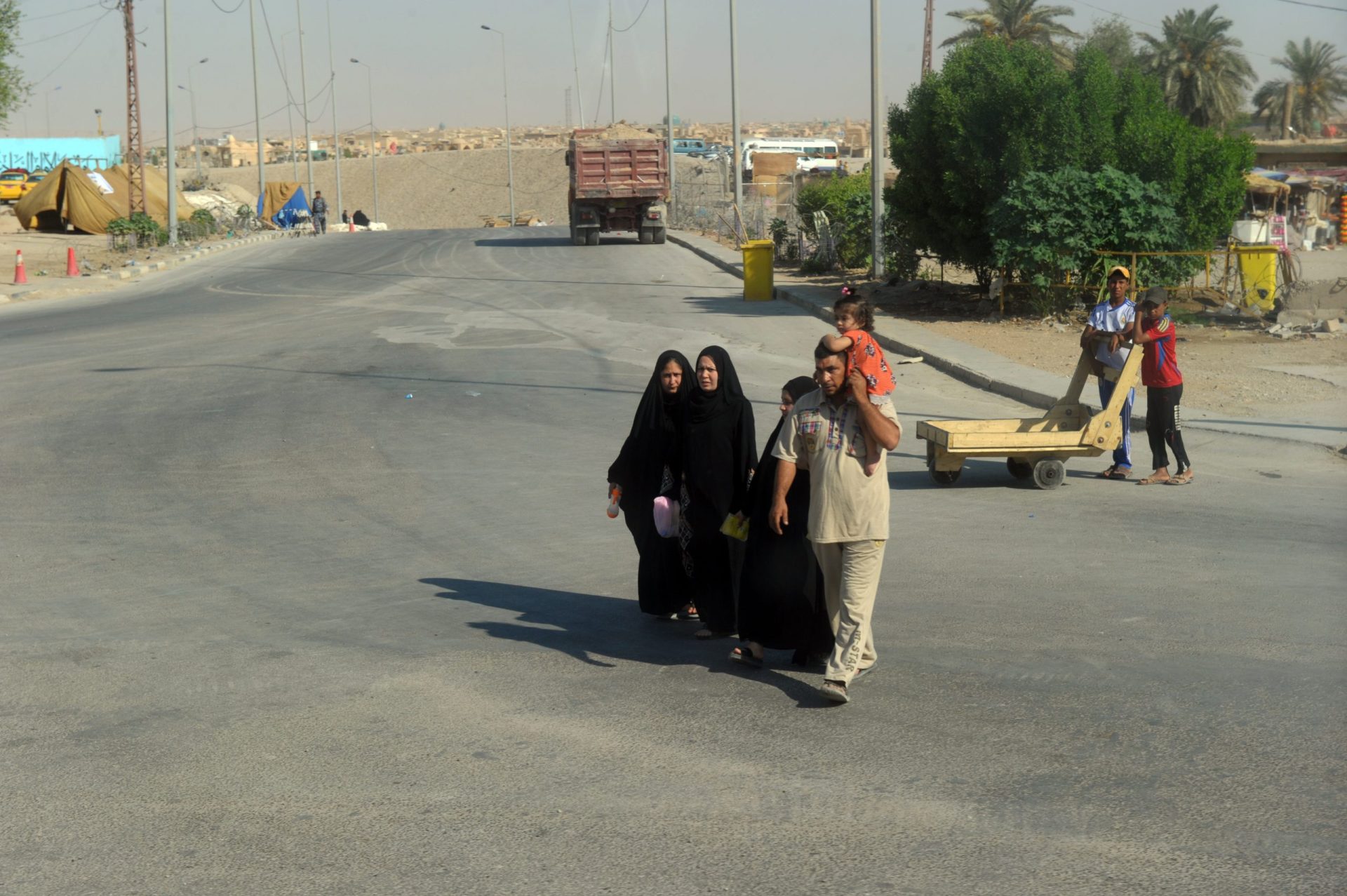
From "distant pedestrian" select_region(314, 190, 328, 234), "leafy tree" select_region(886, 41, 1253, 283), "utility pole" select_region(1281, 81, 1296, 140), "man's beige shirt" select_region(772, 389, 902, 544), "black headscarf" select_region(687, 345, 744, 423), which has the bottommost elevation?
"man's beige shirt" select_region(772, 389, 902, 544)

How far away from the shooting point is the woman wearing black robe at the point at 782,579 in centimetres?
589

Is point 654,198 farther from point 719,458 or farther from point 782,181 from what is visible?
point 719,458

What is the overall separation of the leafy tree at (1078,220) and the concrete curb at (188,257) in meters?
21.6

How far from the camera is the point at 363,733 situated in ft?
A: 17.5

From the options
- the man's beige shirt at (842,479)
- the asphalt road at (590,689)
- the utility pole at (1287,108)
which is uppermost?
the utility pole at (1287,108)

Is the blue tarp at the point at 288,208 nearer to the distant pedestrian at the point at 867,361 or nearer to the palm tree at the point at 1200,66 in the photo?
the palm tree at the point at 1200,66

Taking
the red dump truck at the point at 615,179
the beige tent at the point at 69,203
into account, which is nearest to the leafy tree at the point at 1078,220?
the red dump truck at the point at 615,179

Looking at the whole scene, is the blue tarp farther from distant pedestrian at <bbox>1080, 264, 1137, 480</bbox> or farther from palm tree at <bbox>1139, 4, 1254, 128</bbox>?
distant pedestrian at <bbox>1080, 264, 1137, 480</bbox>

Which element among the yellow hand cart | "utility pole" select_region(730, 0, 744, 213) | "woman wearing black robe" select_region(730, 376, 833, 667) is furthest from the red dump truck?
"woman wearing black robe" select_region(730, 376, 833, 667)

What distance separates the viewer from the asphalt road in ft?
13.9

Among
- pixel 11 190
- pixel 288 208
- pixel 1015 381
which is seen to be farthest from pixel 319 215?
pixel 1015 381

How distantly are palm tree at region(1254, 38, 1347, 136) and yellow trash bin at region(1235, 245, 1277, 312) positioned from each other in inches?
1751

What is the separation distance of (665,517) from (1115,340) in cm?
562

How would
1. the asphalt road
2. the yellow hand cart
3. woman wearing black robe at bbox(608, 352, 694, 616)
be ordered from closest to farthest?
the asphalt road → woman wearing black robe at bbox(608, 352, 694, 616) → the yellow hand cart
